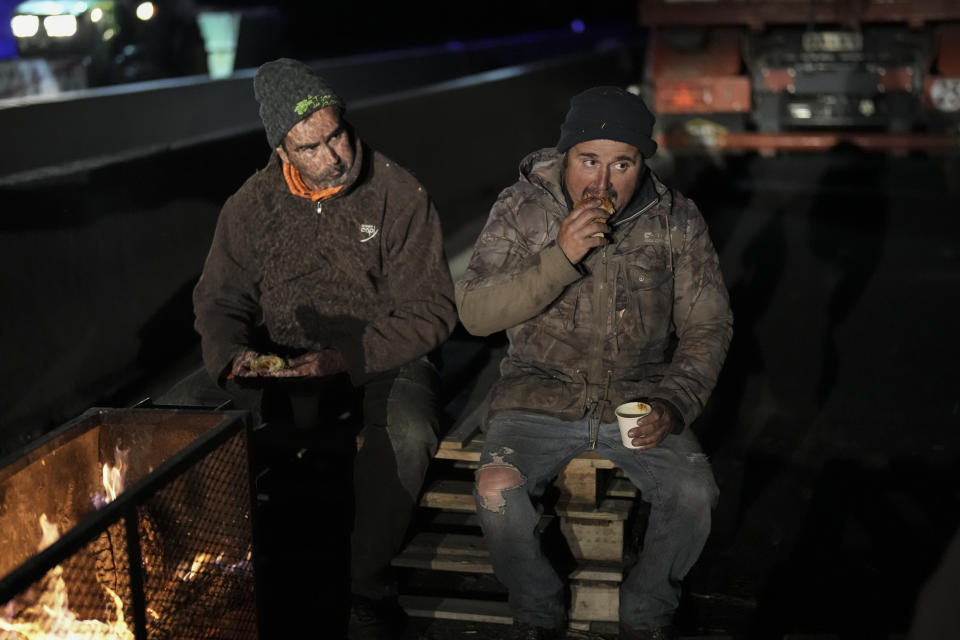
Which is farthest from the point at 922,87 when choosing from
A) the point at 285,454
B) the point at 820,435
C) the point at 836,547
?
the point at 285,454

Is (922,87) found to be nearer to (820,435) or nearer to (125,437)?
(820,435)

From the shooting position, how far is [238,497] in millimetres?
3861

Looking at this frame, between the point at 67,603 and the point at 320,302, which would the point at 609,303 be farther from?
the point at 67,603

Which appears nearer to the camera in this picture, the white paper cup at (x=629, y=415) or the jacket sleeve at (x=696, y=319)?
the white paper cup at (x=629, y=415)

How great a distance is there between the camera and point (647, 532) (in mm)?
4305

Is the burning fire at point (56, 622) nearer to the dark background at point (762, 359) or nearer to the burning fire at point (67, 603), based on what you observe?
the burning fire at point (67, 603)

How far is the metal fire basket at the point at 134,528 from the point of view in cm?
311

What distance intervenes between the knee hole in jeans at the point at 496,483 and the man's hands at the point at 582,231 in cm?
72

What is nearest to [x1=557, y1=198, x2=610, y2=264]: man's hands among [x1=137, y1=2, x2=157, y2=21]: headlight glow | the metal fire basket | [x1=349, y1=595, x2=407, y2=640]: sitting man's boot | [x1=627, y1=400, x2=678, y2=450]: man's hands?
[x1=627, y1=400, x2=678, y2=450]: man's hands

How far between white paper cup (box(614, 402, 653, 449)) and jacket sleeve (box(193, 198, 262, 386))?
5.06ft

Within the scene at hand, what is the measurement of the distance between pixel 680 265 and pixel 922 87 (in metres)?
10.5

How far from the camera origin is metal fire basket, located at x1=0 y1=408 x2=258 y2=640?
3.11 m

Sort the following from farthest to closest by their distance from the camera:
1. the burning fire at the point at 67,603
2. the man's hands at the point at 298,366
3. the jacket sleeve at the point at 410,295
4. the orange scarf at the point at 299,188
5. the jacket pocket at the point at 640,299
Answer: the orange scarf at the point at 299,188
the jacket sleeve at the point at 410,295
the man's hands at the point at 298,366
the jacket pocket at the point at 640,299
the burning fire at the point at 67,603

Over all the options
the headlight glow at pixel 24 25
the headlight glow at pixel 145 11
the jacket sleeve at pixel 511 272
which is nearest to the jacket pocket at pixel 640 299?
A: the jacket sleeve at pixel 511 272
